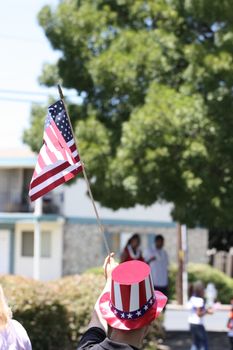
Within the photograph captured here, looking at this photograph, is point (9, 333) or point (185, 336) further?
point (185, 336)

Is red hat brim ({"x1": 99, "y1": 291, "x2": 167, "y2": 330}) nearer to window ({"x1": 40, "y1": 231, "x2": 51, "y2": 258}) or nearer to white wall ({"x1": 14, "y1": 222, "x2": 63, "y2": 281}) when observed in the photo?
white wall ({"x1": 14, "y1": 222, "x2": 63, "y2": 281})

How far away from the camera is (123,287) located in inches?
130

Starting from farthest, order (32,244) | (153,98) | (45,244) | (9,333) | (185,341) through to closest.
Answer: (32,244), (45,244), (185,341), (153,98), (9,333)

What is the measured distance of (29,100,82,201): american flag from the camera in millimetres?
5414

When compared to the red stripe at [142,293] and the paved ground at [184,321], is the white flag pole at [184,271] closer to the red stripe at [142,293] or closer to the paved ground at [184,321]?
the paved ground at [184,321]

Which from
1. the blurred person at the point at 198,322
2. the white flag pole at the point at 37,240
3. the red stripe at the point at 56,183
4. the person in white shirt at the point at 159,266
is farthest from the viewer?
the white flag pole at the point at 37,240

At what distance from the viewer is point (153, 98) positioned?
1266cm

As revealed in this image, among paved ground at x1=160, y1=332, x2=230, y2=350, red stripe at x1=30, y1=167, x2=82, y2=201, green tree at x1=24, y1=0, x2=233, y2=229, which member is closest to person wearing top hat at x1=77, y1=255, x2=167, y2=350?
red stripe at x1=30, y1=167, x2=82, y2=201

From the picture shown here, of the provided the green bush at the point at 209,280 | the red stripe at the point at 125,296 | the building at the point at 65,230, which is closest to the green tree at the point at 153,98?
the red stripe at the point at 125,296

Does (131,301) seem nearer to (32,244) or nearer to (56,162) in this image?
(56,162)

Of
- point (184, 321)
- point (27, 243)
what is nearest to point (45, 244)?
point (27, 243)

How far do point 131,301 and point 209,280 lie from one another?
27942 mm

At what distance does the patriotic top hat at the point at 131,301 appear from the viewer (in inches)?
129

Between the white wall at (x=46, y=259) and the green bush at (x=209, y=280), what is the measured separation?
24.9 feet
